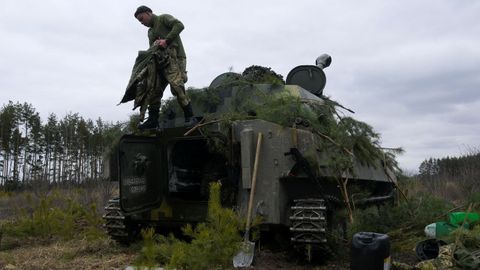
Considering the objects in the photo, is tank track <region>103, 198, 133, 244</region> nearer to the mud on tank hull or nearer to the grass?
the mud on tank hull

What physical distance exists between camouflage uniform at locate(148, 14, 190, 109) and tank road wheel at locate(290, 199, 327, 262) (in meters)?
2.28

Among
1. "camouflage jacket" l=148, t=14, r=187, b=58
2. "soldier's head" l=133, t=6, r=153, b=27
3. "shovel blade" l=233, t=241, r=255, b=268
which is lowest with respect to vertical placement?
"shovel blade" l=233, t=241, r=255, b=268

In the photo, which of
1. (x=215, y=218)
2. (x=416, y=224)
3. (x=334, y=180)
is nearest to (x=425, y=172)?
(x=416, y=224)

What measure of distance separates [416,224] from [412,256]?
101 cm

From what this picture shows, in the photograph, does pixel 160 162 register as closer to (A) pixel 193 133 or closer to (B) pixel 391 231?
(A) pixel 193 133

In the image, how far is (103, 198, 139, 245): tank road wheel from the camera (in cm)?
726

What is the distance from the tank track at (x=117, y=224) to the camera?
7.26 metres

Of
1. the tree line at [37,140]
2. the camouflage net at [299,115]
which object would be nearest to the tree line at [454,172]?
the camouflage net at [299,115]

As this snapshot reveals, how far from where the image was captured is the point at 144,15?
295 inches

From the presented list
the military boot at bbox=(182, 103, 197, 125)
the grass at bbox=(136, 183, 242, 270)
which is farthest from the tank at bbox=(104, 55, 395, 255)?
the grass at bbox=(136, 183, 242, 270)

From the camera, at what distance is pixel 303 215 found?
5.74 metres

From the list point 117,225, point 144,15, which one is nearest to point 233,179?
point 117,225

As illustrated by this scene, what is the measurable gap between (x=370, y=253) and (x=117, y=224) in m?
3.61

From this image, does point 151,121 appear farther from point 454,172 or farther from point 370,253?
point 454,172
